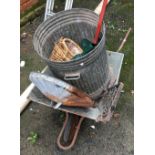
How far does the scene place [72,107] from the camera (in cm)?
303

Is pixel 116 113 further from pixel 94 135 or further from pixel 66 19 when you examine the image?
pixel 66 19

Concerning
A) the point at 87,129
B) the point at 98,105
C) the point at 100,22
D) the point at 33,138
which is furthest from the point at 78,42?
the point at 33,138

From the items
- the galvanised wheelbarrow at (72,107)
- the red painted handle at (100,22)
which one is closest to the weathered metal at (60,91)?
the galvanised wheelbarrow at (72,107)

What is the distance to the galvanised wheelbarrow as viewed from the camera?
9.26 ft

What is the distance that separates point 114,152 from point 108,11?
2022 millimetres

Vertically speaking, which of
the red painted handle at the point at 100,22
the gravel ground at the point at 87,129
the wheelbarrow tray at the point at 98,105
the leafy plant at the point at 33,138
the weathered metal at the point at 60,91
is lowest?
the leafy plant at the point at 33,138

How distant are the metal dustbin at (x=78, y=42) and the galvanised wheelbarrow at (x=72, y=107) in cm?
12

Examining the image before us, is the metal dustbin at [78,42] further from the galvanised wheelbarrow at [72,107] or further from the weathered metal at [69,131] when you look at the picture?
the weathered metal at [69,131]

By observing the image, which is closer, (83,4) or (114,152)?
(114,152)

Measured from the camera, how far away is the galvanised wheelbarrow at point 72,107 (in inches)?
111

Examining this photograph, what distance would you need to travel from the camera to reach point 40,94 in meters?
3.19

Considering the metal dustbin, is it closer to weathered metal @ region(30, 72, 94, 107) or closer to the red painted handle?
the red painted handle

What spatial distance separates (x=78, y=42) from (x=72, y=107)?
757mm
